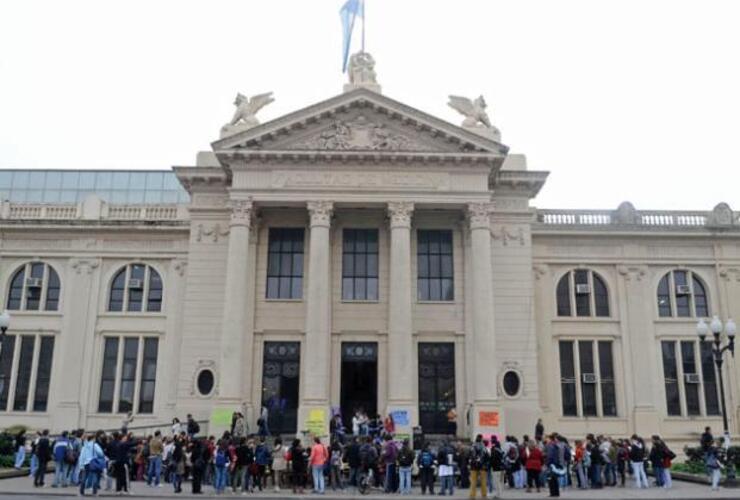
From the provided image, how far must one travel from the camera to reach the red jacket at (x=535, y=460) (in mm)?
21859

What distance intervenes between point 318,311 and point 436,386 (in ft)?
22.2

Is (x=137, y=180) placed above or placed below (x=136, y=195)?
above

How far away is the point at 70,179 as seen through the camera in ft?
201

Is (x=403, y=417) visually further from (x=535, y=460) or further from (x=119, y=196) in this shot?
(x=119, y=196)

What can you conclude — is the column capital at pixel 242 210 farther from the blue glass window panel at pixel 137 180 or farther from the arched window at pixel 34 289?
the blue glass window panel at pixel 137 180

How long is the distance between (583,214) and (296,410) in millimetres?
17891

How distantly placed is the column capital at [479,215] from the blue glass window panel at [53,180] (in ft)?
143

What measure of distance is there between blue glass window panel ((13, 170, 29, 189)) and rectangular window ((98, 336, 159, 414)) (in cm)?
3302

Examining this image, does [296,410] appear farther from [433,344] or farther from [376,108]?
[376,108]

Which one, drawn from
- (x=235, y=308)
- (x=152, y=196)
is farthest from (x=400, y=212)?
(x=152, y=196)

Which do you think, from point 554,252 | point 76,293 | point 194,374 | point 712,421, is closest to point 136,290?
point 76,293

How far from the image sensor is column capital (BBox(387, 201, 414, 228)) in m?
31.6

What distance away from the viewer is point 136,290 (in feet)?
115

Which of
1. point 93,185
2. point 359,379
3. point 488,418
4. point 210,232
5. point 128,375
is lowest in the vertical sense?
point 488,418
